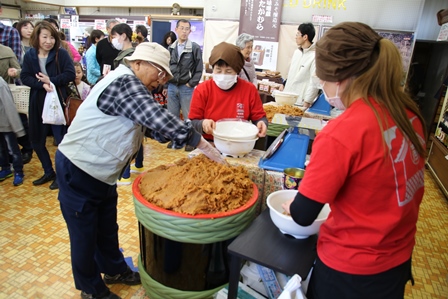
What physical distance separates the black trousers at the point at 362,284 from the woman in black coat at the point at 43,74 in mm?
2964

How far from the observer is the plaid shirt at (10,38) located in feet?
12.0

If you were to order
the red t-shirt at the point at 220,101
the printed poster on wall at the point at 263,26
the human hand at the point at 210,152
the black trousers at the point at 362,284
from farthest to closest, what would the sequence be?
the printed poster on wall at the point at 263,26, the red t-shirt at the point at 220,101, the human hand at the point at 210,152, the black trousers at the point at 362,284

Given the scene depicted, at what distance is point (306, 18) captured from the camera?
5988 millimetres

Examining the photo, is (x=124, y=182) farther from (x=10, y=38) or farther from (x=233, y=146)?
(x=10, y=38)

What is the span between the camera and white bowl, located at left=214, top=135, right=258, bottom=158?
1.74 metres

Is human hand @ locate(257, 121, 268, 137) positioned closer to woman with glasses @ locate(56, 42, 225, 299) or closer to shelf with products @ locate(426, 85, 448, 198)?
woman with glasses @ locate(56, 42, 225, 299)

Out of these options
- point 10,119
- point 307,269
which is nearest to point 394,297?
point 307,269

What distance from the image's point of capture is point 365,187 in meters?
0.86

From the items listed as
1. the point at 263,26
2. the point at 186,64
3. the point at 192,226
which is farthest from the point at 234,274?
the point at 263,26

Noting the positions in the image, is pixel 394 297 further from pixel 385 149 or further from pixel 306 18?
pixel 306 18

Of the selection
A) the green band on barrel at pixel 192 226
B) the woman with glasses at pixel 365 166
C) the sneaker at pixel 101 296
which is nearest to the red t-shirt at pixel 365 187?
the woman with glasses at pixel 365 166

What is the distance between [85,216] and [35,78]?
211cm

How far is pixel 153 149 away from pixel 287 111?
2268 mm

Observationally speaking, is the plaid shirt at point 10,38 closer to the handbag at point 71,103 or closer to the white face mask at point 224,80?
the handbag at point 71,103
